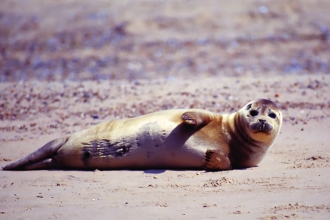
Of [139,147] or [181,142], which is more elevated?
[181,142]

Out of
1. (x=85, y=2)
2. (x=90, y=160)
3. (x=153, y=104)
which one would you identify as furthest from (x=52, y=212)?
(x=85, y=2)

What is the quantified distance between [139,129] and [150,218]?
1823 millimetres

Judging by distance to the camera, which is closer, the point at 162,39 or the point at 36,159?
the point at 36,159

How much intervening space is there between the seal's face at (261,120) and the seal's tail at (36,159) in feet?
6.53

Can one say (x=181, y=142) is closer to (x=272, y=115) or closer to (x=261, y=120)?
(x=261, y=120)

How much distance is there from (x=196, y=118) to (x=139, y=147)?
0.64 m

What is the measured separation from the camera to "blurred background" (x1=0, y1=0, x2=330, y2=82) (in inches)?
612

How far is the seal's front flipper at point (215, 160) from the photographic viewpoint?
5605 mm

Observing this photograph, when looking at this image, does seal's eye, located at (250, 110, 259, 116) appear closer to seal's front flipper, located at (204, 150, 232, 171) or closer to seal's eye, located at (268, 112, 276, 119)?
seal's eye, located at (268, 112, 276, 119)

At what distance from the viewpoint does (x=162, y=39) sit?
16984 mm

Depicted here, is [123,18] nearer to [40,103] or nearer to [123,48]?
[123,48]

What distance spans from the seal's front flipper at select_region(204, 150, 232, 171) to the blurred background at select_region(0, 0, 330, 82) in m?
9.19

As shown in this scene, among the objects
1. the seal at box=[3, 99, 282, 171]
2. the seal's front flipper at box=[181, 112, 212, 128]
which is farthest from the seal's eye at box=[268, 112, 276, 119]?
the seal's front flipper at box=[181, 112, 212, 128]

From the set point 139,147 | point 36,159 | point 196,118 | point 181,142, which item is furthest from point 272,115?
point 36,159
